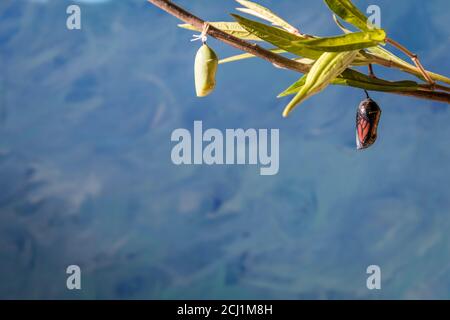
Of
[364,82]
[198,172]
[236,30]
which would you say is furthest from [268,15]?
[198,172]

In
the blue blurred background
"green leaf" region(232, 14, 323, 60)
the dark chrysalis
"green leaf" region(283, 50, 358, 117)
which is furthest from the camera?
the blue blurred background

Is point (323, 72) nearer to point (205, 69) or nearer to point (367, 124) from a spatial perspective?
point (205, 69)

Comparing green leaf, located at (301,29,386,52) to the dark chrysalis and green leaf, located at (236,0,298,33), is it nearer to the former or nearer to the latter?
green leaf, located at (236,0,298,33)

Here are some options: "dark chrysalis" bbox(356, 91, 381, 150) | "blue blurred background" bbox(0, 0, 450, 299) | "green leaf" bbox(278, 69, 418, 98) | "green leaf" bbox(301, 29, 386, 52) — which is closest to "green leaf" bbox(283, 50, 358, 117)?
"green leaf" bbox(301, 29, 386, 52)

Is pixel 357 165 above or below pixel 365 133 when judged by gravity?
above

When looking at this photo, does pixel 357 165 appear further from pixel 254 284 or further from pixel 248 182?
pixel 254 284
